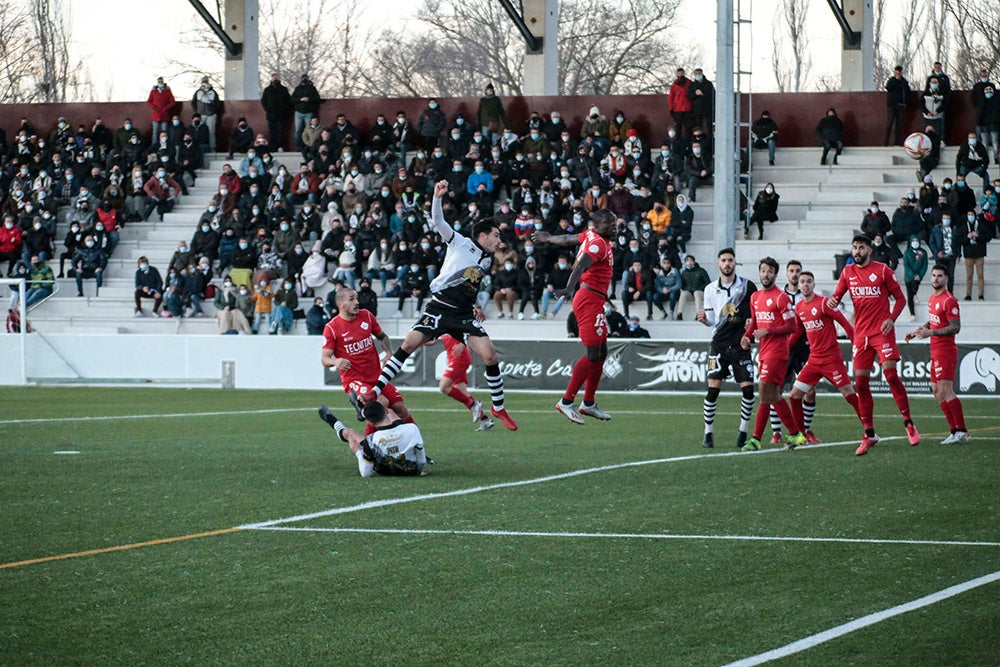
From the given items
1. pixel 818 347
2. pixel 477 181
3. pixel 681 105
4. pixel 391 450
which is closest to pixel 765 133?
pixel 681 105

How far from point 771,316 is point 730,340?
590mm

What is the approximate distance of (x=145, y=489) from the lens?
11617 mm

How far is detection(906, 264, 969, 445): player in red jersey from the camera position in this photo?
1591cm

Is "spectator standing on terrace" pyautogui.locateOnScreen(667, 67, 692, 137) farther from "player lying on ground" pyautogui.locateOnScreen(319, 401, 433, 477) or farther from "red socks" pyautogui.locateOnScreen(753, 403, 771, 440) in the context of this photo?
"player lying on ground" pyautogui.locateOnScreen(319, 401, 433, 477)

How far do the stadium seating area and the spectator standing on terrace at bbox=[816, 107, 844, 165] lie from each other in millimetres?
388

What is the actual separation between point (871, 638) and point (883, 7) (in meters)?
63.7

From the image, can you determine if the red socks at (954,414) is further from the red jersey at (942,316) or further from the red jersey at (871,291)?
the red jersey at (871,291)

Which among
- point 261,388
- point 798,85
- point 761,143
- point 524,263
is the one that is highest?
point 798,85

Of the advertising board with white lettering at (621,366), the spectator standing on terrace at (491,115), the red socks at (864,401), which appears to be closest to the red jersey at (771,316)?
the red socks at (864,401)

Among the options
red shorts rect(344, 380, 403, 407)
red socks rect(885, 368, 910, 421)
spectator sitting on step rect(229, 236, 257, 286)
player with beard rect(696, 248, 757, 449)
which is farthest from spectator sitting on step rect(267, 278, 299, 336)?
red socks rect(885, 368, 910, 421)

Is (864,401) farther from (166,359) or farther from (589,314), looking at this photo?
(166,359)

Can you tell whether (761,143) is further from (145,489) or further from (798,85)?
(798,85)

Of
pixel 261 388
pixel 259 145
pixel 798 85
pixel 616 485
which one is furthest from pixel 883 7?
pixel 616 485

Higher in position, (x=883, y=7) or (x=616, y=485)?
(x=883, y=7)
